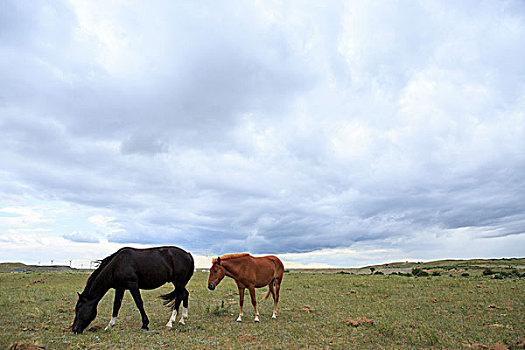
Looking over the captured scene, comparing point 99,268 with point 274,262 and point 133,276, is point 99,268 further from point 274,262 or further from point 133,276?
point 274,262

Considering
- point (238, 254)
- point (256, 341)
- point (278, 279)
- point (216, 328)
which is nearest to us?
point (256, 341)

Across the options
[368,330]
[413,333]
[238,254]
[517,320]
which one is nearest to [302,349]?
[368,330]

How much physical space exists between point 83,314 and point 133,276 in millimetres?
1943

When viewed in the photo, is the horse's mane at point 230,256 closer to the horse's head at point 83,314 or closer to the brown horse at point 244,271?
the brown horse at point 244,271

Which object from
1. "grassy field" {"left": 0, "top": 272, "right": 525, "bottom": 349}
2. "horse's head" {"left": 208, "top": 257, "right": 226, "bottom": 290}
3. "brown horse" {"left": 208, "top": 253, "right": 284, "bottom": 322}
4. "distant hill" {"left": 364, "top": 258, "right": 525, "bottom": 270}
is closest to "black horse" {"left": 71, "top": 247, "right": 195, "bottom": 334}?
"grassy field" {"left": 0, "top": 272, "right": 525, "bottom": 349}

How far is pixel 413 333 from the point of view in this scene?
36.5ft

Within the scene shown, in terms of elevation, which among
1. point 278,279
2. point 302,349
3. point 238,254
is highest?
point 238,254

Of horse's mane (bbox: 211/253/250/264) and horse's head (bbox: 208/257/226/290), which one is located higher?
horse's mane (bbox: 211/253/250/264)

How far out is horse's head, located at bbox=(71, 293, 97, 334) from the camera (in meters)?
11.4

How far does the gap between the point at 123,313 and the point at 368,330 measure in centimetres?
1114

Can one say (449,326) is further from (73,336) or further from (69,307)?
(69,307)

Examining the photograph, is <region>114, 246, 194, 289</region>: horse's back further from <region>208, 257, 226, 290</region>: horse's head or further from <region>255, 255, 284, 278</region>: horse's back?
<region>255, 255, 284, 278</region>: horse's back

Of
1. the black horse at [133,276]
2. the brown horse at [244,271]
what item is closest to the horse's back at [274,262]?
the brown horse at [244,271]

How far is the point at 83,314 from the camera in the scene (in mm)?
11477
